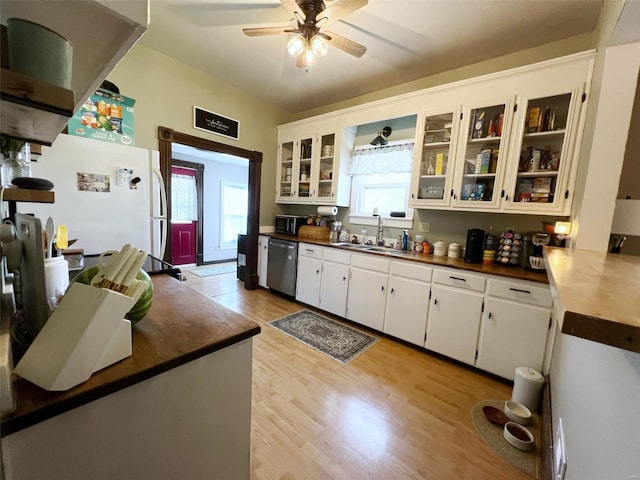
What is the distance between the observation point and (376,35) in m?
2.23

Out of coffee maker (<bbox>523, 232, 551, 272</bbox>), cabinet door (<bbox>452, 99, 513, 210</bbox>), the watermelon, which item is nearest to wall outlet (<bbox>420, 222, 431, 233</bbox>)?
cabinet door (<bbox>452, 99, 513, 210</bbox>)

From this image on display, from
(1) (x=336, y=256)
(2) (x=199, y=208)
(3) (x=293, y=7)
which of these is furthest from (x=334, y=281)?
(2) (x=199, y=208)

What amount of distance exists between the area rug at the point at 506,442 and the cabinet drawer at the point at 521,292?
0.72 m

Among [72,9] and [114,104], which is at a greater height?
[114,104]

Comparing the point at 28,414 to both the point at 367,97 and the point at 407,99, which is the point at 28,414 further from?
the point at 367,97

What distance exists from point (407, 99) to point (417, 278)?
181cm

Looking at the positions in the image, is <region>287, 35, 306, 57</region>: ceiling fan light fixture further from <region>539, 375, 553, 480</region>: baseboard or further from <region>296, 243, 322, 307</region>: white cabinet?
<region>539, 375, 553, 480</region>: baseboard

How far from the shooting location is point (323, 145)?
3498 mm

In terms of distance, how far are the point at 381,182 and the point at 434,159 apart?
74cm

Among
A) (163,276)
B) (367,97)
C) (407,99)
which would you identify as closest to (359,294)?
(163,276)

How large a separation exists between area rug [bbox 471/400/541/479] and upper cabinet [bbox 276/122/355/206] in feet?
8.11

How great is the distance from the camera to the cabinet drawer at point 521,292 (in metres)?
1.80

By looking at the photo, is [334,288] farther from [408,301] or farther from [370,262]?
[408,301]

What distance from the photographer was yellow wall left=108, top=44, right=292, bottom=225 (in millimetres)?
2605
